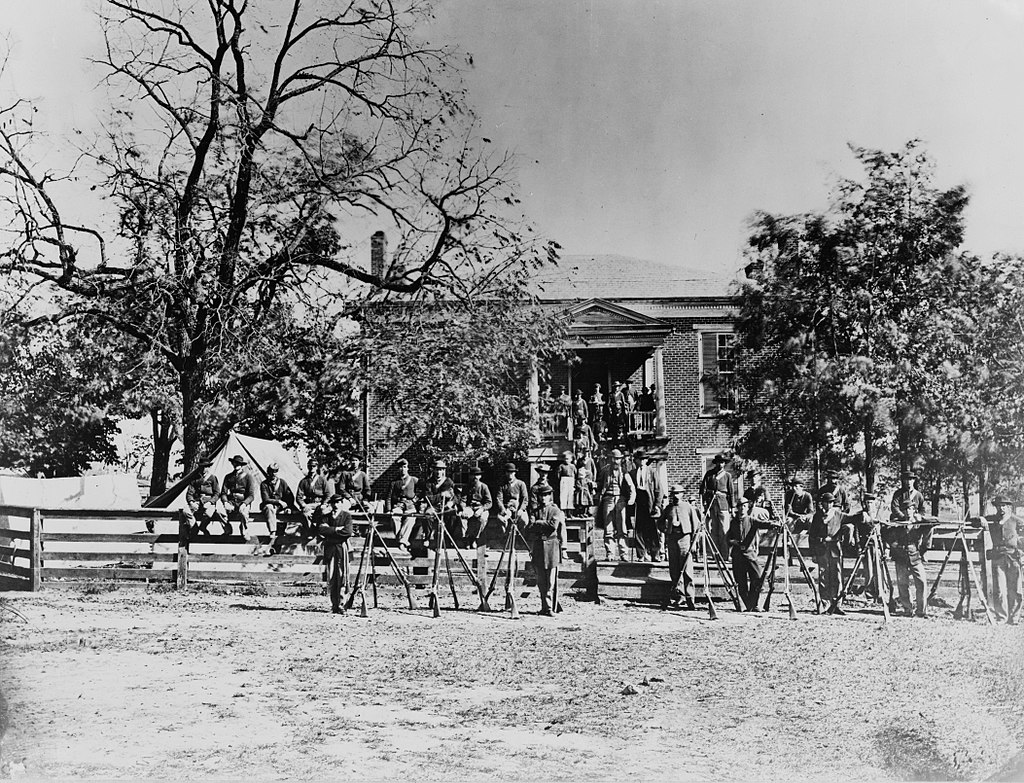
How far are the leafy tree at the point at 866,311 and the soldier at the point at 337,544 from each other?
6843 mm

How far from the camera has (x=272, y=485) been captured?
50.5 feet

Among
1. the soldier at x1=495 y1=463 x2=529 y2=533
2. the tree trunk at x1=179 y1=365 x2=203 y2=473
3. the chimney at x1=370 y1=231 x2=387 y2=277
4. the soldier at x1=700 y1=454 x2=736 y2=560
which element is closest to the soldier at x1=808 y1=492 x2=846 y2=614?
the soldier at x1=700 y1=454 x2=736 y2=560

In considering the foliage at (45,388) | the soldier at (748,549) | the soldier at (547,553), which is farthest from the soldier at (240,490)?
the soldier at (748,549)

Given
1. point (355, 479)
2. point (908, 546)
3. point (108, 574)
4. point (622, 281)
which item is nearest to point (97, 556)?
point (108, 574)

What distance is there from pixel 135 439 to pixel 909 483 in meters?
30.6

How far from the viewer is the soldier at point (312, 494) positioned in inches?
587

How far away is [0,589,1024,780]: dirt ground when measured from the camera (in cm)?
620

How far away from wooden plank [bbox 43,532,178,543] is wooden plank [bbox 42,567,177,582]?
0.47 metres

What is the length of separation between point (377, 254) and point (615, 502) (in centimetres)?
705

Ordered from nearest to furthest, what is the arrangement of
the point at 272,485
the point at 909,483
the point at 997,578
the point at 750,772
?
1. the point at 750,772
2. the point at 997,578
3. the point at 909,483
4. the point at 272,485

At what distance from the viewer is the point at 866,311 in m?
12.1

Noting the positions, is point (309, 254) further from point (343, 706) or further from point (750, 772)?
point (750, 772)

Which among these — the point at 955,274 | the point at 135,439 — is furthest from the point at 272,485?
the point at 135,439

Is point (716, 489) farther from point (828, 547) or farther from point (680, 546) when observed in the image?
point (828, 547)
